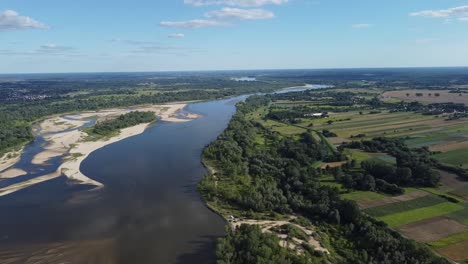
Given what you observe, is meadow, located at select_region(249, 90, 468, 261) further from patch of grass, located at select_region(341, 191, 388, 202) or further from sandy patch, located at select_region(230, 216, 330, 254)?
sandy patch, located at select_region(230, 216, 330, 254)

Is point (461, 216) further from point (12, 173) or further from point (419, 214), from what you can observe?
point (12, 173)

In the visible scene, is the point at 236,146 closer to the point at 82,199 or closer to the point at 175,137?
the point at 175,137

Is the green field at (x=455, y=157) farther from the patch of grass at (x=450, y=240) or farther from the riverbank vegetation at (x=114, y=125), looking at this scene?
the riverbank vegetation at (x=114, y=125)

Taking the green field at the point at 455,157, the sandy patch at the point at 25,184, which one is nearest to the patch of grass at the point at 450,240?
the green field at the point at 455,157

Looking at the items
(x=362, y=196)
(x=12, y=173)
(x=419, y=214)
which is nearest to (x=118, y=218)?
(x=12, y=173)

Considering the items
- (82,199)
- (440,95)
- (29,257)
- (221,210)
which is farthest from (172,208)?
(440,95)
